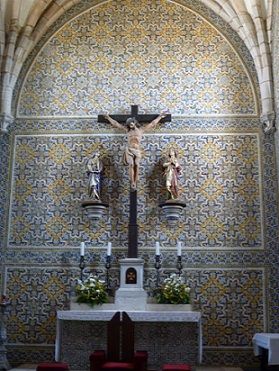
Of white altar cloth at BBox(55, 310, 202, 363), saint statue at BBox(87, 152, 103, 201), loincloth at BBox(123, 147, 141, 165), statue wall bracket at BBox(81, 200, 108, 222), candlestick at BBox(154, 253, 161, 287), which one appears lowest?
white altar cloth at BBox(55, 310, 202, 363)

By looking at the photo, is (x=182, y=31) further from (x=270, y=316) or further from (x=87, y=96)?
(x=270, y=316)

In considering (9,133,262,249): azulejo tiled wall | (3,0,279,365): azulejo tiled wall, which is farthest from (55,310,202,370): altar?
(9,133,262,249): azulejo tiled wall

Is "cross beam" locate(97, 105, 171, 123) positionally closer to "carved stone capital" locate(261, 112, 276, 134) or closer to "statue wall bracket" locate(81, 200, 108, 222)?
"statue wall bracket" locate(81, 200, 108, 222)

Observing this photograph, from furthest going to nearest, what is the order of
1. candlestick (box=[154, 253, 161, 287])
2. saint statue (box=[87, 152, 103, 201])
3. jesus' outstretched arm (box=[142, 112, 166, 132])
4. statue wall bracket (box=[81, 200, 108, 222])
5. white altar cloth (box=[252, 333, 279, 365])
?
jesus' outstretched arm (box=[142, 112, 166, 132]) → saint statue (box=[87, 152, 103, 201]) → statue wall bracket (box=[81, 200, 108, 222]) → candlestick (box=[154, 253, 161, 287]) → white altar cloth (box=[252, 333, 279, 365])

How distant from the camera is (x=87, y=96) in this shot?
13156 mm

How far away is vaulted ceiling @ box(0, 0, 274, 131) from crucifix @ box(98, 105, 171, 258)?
234 cm

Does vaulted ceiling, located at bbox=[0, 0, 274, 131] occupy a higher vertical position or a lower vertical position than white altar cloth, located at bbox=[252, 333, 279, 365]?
higher

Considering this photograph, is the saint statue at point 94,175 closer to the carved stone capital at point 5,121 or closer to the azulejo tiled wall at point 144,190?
the azulejo tiled wall at point 144,190

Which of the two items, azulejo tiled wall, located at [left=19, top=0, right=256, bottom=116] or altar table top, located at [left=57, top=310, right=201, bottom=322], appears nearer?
altar table top, located at [left=57, top=310, right=201, bottom=322]

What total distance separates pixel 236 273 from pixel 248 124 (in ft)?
11.3

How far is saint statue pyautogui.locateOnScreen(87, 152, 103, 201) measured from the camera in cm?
1221

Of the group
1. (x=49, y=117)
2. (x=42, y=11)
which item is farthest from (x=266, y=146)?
(x=42, y=11)

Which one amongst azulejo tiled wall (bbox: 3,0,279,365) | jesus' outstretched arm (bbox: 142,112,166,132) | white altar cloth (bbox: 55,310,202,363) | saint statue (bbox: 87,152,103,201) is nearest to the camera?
white altar cloth (bbox: 55,310,202,363)

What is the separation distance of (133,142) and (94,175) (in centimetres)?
114
